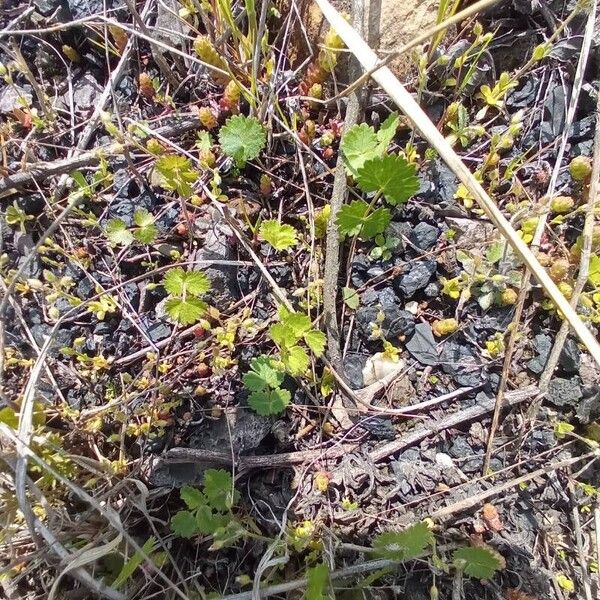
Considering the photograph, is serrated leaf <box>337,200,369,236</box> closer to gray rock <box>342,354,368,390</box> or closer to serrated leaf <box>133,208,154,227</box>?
gray rock <box>342,354,368,390</box>

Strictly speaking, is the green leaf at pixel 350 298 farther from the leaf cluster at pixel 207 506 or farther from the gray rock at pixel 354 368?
the leaf cluster at pixel 207 506

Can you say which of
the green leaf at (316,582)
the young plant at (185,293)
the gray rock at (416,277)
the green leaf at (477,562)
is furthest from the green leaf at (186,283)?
the green leaf at (477,562)

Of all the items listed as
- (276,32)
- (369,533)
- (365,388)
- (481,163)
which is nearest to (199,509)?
(369,533)

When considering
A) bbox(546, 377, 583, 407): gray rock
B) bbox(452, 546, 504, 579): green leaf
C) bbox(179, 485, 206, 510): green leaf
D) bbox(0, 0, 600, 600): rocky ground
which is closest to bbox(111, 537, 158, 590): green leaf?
bbox(0, 0, 600, 600): rocky ground

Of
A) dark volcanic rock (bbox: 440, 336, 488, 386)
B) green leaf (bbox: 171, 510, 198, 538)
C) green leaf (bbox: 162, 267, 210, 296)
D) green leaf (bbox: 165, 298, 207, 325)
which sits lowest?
green leaf (bbox: 171, 510, 198, 538)

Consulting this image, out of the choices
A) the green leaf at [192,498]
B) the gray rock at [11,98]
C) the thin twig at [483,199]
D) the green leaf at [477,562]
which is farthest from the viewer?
the gray rock at [11,98]
